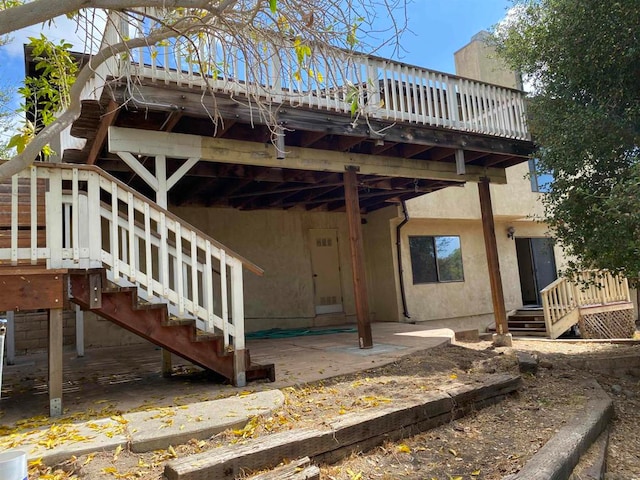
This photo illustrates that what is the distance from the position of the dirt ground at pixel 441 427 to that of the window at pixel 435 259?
503 cm

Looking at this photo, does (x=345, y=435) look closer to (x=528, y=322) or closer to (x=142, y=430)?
(x=142, y=430)

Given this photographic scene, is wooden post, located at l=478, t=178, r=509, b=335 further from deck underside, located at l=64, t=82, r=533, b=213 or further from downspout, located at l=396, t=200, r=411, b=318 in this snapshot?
downspout, located at l=396, t=200, r=411, b=318

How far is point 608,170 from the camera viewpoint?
227 inches

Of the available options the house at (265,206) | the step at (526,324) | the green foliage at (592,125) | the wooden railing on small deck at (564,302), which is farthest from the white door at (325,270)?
the green foliage at (592,125)

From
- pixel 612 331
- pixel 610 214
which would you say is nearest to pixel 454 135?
pixel 610 214

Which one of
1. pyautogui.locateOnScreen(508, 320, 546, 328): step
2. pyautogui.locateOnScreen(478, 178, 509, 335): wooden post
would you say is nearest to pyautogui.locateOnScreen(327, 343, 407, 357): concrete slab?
pyautogui.locateOnScreen(478, 178, 509, 335): wooden post

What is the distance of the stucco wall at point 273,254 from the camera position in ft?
30.1

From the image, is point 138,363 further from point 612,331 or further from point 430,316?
point 612,331

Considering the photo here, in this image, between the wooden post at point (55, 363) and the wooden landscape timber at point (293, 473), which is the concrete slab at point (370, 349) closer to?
the wooden landscape timber at point (293, 473)

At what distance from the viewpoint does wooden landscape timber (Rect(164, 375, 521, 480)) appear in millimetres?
2338

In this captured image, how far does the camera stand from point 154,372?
205 inches

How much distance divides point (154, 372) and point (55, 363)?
6.03ft

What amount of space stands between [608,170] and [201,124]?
5286 millimetres

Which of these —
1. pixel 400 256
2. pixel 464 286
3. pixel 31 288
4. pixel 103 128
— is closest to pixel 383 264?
pixel 400 256
